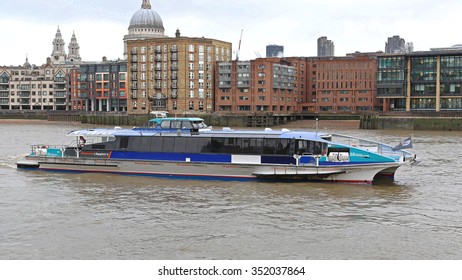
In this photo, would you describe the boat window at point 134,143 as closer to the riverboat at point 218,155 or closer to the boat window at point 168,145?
the riverboat at point 218,155

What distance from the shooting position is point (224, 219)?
882 inches

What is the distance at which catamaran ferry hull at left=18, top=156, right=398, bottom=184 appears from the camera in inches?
1196

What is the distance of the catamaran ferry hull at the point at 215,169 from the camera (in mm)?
30375

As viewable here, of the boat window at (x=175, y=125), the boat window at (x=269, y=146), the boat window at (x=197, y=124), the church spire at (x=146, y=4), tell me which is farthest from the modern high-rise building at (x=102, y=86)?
the boat window at (x=269, y=146)

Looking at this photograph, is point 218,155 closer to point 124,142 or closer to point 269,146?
point 269,146

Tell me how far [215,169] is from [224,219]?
1001 cm

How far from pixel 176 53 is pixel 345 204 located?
9432 cm

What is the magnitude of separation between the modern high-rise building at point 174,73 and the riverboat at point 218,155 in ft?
263

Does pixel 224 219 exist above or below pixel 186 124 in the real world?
below

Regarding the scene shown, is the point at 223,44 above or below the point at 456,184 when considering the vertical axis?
above

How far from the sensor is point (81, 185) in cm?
3098

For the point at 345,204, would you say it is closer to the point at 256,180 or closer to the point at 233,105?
the point at 256,180

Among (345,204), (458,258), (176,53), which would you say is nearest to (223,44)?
(176,53)

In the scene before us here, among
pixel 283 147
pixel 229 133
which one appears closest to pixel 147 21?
pixel 229 133
